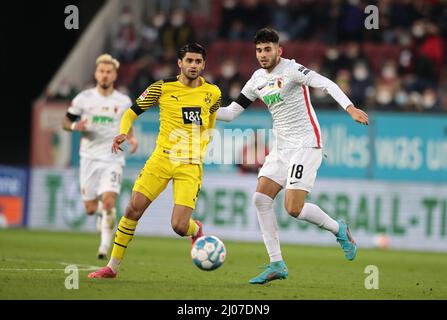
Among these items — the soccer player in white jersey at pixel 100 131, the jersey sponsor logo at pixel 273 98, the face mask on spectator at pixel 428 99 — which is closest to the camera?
the jersey sponsor logo at pixel 273 98

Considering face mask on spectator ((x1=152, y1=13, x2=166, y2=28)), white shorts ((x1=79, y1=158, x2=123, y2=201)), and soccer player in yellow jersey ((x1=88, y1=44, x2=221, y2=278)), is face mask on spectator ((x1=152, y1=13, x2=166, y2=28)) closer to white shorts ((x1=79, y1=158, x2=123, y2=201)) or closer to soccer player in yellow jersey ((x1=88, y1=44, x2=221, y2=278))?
white shorts ((x1=79, y1=158, x2=123, y2=201))

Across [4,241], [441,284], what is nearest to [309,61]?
[4,241]

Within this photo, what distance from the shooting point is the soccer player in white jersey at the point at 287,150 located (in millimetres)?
10227

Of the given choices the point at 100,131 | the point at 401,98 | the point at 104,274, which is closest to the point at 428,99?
the point at 401,98

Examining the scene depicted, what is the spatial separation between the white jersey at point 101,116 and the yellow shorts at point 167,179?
4060 mm

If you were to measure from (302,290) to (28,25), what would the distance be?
16.5 metres

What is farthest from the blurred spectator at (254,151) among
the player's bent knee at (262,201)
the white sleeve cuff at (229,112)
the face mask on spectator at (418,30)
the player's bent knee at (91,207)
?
the player's bent knee at (262,201)

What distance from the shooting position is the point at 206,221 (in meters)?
19.6

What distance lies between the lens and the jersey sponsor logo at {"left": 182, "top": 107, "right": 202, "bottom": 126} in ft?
33.3

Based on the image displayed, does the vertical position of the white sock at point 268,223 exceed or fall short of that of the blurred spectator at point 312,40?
it falls short

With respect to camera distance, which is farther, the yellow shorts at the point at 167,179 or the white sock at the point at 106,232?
the white sock at the point at 106,232

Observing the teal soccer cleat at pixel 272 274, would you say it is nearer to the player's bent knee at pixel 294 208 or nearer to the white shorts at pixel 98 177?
the player's bent knee at pixel 294 208

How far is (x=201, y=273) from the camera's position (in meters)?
11.4

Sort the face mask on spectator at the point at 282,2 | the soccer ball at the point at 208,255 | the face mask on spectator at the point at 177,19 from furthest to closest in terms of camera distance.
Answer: the face mask on spectator at the point at 282,2
the face mask on spectator at the point at 177,19
the soccer ball at the point at 208,255
